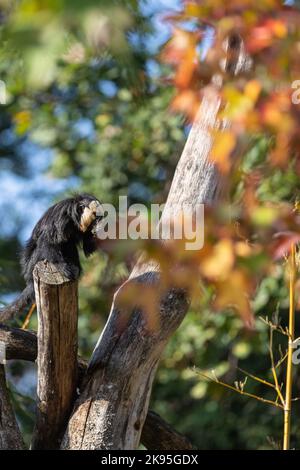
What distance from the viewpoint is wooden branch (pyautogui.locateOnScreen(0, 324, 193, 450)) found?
312 centimetres

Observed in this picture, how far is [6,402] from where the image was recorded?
2988 mm

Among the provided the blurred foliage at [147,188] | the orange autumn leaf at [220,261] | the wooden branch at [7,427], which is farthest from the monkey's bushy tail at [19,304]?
the blurred foliage at [147,188]

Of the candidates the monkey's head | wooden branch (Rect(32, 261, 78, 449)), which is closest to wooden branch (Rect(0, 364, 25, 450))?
wooden branch (Rect(32, 261, 78, 449))

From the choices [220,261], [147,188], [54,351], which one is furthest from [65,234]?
[147,188]

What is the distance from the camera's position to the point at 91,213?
308cm

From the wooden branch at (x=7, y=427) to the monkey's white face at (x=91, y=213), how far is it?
0.63 m

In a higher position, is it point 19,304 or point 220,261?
point 220,261

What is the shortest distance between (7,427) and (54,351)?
1.09ft

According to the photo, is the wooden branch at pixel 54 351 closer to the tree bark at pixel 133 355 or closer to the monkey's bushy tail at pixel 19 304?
the tree bark at pixel 133 355

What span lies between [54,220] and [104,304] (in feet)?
10.2

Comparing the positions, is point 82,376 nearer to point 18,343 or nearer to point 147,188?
point 18,343

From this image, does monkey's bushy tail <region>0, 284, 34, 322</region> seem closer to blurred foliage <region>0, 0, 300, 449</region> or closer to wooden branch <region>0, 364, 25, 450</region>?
→ wooden branch <region>0, 364, 25, 450</region>

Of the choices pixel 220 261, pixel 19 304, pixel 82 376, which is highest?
pixel 220 261
